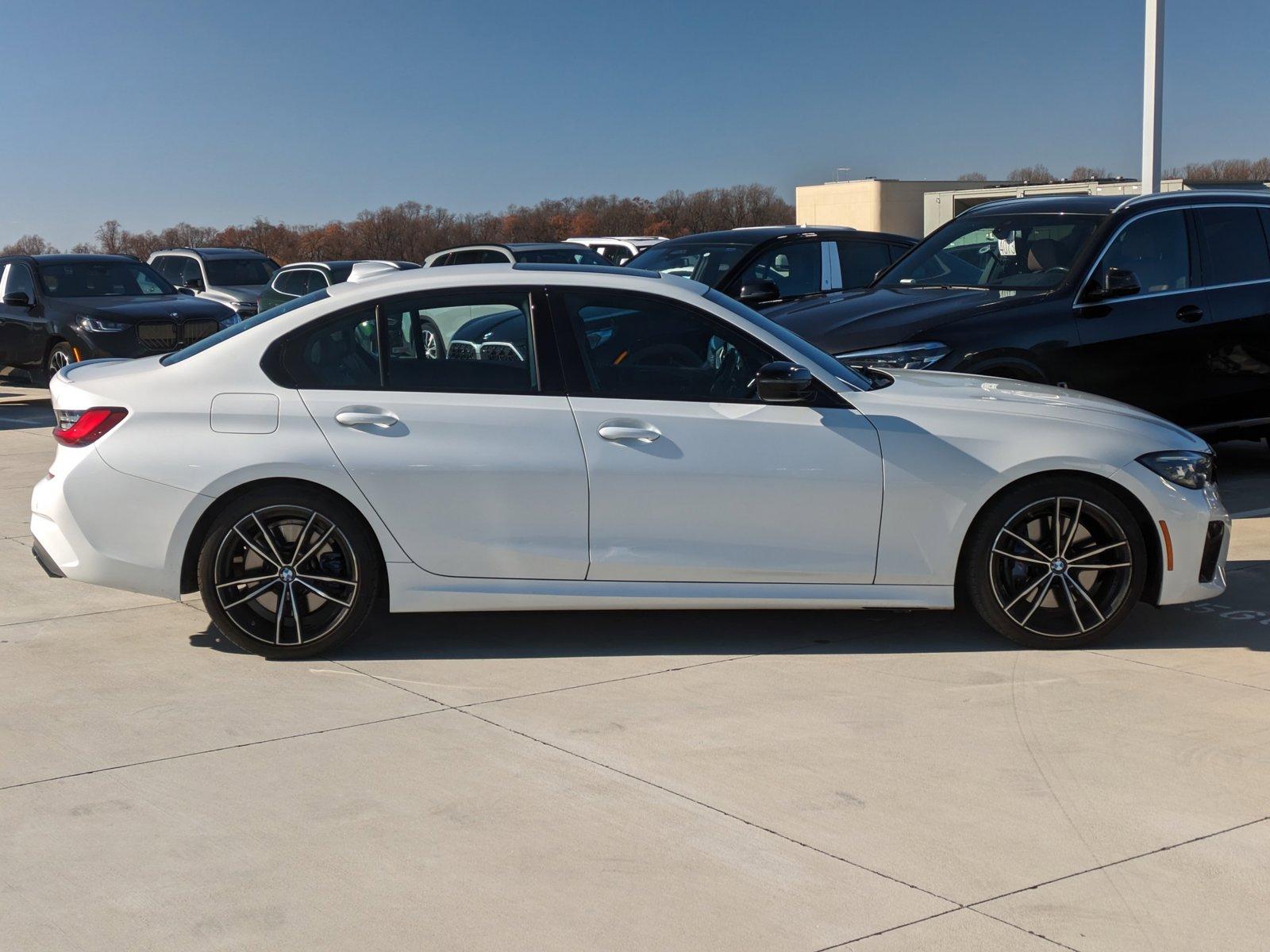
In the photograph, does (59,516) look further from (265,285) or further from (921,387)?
(265,285)

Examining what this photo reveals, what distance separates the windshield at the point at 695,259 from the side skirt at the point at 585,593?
245 inches

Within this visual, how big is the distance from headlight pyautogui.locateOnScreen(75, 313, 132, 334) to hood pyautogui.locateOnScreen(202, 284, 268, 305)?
6.71 meters

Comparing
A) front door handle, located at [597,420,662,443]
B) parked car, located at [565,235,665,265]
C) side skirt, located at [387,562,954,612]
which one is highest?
parked car, located at [565,235,665,265]

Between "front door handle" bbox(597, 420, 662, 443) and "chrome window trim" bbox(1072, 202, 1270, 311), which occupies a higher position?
"chrome window trim" bbox(1072, 202, 1270, 311)

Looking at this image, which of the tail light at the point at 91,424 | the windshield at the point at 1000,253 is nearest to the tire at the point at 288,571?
the tail light at the point at 91,424

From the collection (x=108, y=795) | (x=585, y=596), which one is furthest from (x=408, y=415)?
(x=108, y=795)

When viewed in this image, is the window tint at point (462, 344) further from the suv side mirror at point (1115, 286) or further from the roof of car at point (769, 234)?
the roof of car at point (769, 234)

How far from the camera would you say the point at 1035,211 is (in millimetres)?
9609

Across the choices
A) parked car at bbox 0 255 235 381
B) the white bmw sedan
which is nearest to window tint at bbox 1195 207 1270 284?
the white bmw sedan

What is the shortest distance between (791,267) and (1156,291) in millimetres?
3435

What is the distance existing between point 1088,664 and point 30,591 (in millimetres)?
5013

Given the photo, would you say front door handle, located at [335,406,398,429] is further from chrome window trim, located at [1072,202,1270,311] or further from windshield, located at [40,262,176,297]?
windshield, located at [40,262,176,297]

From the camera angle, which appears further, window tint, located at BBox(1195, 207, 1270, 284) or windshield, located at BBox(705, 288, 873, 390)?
window tint, located at BBox(1195, 207, 1270, 284)

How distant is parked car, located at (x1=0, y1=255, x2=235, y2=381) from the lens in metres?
16.5
